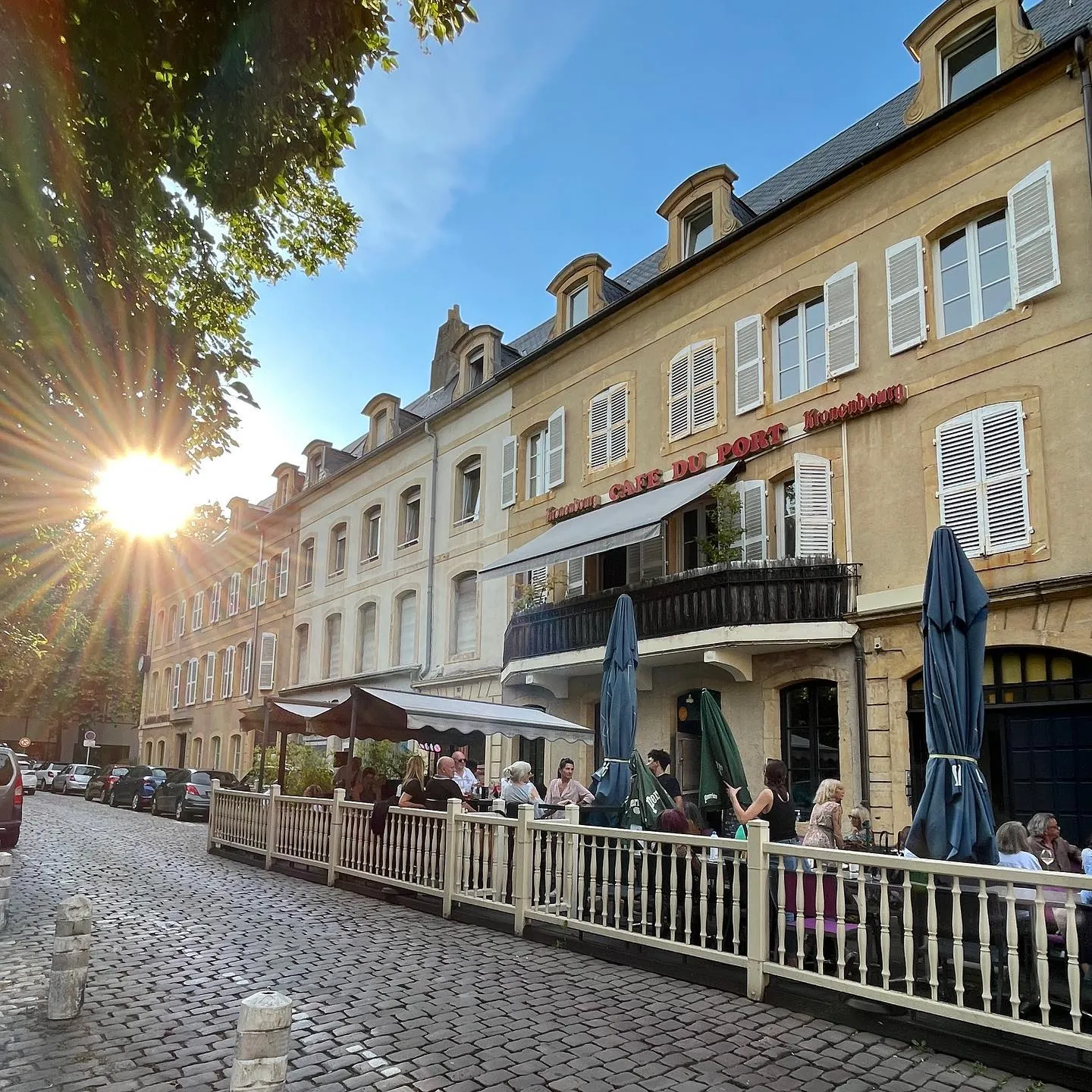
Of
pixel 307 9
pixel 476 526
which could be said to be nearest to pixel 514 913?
pixel 307 9

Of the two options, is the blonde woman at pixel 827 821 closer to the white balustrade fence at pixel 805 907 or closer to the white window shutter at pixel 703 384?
the white balustrade fence at pixel 805 907

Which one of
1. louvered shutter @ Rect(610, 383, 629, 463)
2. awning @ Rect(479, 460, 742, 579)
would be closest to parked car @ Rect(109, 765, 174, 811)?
awning @ Rect(479, 460, 742, 579)

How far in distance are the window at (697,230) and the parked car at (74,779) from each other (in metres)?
29.1

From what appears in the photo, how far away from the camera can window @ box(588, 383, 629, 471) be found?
17250 mm

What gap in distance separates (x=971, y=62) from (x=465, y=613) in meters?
14.6

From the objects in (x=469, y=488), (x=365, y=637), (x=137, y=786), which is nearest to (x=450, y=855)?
(x=469, y=488)

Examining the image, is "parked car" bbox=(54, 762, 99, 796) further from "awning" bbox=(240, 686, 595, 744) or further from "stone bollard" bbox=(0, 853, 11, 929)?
"stone bollard" bbox=(0, 853, 11, 929)

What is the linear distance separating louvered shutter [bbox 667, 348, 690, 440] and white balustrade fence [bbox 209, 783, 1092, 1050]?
9.13m

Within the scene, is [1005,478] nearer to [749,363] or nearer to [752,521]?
[752,521]

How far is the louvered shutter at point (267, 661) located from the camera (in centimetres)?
3112

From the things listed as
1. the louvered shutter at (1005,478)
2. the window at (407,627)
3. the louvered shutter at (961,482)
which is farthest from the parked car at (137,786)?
the louvered shutter at (1005,478)

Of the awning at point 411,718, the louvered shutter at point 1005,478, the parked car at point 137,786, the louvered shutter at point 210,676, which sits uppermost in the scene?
the louvered shutter at point 1005,478

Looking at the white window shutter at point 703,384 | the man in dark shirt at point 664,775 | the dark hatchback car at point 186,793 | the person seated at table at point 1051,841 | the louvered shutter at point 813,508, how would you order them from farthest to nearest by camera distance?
the dark hatchback car at point 186,793
the white window shutter at point 703,384
the louvered shutter at point 813,508
the man in dark shirt at point 664,775
the person seated at table at point 1051,841

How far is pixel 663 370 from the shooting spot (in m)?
16.6
